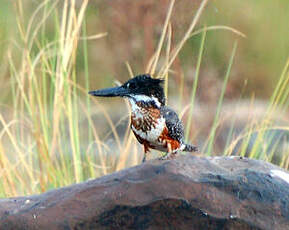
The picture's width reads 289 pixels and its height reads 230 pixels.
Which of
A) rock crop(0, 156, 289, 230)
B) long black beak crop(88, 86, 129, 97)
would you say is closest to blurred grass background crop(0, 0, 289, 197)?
long black beak crop(88, 86, 129, 97)

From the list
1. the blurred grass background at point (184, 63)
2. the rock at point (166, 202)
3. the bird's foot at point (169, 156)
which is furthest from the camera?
the blurred grass background at point (184, 63)

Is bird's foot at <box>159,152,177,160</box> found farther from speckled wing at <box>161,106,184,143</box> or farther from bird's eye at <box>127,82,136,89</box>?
bird's eye at <box>127,82,136,89</box>

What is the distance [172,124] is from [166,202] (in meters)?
0.35

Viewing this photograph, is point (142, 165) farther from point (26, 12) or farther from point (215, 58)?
point (26, 12)

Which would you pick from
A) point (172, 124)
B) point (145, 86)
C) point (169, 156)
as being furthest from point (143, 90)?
point (169, 156)

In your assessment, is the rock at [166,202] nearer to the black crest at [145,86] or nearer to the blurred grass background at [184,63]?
the black crest at [145,86]

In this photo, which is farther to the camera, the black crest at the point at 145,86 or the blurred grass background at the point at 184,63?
the blurred grass background at the point at 184,63

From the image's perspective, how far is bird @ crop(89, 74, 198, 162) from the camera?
287 cm

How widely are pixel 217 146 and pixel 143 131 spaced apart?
10.7 feet

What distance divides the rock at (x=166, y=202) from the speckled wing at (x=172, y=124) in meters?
0.14

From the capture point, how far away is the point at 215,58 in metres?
7.10

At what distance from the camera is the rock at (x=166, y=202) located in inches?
106

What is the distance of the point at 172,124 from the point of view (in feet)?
9.54

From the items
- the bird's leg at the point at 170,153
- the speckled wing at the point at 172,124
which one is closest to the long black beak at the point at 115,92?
the speckled wing at the point at 172,124
